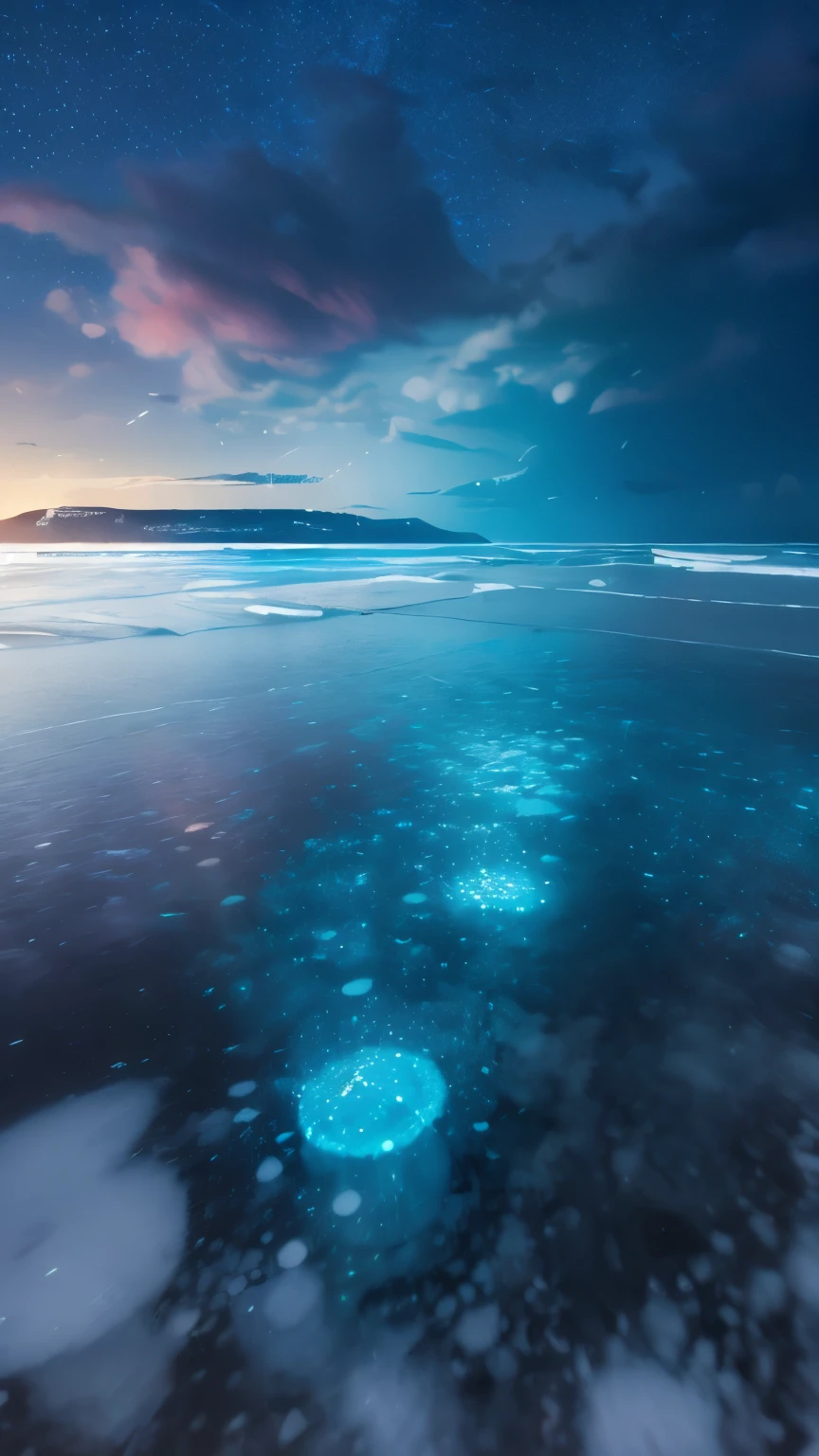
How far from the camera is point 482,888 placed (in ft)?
5.83

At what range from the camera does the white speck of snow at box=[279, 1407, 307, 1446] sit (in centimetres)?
70

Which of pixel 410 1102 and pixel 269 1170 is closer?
pixel 269 1170

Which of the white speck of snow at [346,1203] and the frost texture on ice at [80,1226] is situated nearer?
the frost texture on ice at [80,1226]

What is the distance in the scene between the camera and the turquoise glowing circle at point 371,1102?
1057 mm

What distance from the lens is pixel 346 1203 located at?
0.95 metres

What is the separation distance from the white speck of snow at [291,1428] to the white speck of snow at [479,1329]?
0.21 metres

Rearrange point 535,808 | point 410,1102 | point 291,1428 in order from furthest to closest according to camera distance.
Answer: point 535,808 → point 410,1102 → point 291,1428

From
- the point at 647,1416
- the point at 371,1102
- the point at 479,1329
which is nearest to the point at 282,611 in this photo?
the point at 371,1102

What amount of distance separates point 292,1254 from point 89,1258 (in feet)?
1.03

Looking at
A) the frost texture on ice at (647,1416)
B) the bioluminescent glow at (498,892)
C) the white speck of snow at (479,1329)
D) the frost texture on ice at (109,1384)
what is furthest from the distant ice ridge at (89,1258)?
the bioluminescent glow at (498,892)

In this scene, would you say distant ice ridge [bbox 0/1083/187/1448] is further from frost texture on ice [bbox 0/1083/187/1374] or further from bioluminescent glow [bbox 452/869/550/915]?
bioluminescent glow [bbox 452/869/550/915]

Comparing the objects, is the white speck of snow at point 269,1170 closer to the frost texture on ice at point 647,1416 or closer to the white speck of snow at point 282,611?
the frost texture on ice at point 647,1416

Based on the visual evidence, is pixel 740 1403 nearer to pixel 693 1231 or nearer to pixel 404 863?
pixel 693 1231

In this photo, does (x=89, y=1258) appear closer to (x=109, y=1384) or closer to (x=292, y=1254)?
(x=109, y=1384)
